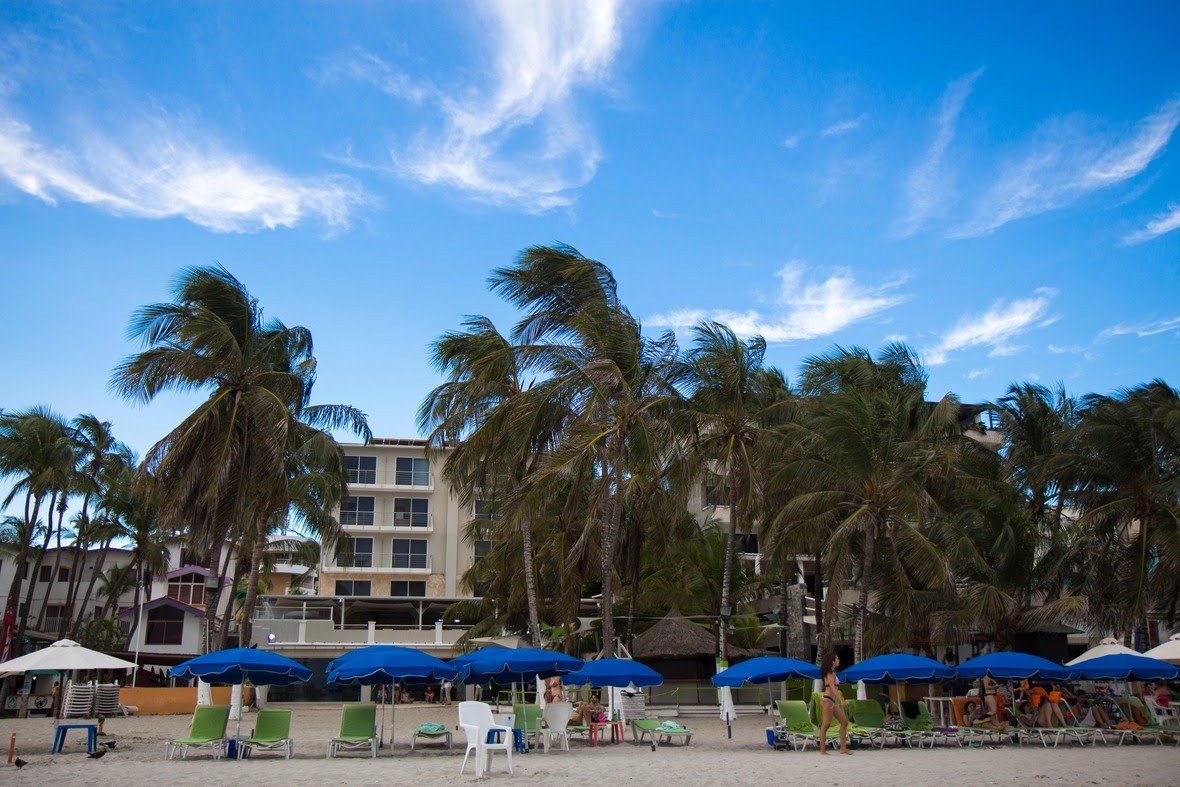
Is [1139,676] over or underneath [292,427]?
underneath

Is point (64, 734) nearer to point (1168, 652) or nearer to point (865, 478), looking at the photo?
point (865, 478)

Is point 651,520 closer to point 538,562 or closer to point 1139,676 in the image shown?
point 538,562

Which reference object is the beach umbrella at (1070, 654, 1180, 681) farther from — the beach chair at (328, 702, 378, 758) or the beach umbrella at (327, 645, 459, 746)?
the beach chair at (328, 702, 378, 758)

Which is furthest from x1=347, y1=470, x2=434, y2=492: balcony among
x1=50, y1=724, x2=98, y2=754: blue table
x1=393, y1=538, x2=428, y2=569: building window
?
x1=50, y1=724, x2=98, y2=754: blue table

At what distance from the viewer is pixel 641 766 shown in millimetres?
13898

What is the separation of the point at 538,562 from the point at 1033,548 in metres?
14.9

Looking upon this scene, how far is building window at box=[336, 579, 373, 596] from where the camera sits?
51.7m

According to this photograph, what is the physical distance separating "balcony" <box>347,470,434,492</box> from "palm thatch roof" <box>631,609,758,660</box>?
25021 millimetres

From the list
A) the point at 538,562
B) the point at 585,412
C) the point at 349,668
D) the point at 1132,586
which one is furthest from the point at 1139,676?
the point at 538,562

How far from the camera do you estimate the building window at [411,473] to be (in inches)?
2130

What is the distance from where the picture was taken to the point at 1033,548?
26.5m

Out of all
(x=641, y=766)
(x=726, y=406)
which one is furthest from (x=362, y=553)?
(x=641, y=766)

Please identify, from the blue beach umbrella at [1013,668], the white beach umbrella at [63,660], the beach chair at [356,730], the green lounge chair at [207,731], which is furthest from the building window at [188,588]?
the blue beach umbrella at [1013,668]

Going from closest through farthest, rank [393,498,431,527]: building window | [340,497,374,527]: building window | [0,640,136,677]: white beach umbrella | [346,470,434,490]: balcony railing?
1. [0,640,136,677]: white beach umbrella
2. [340,497,374,527]: building window
3. [393,498,431,527]: building window
4. [346,470,434,490]: balcony railing
